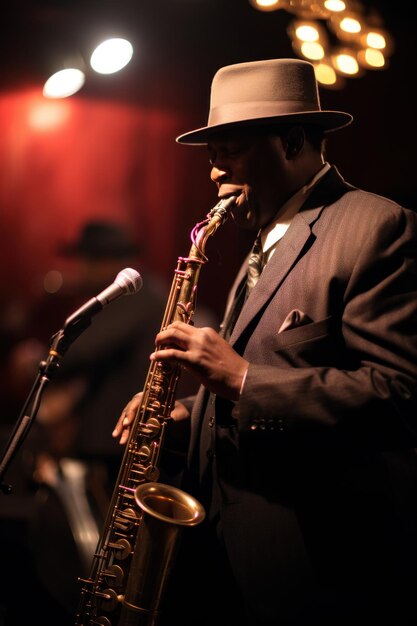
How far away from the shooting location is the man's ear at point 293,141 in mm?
2182

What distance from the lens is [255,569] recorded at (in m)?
1.82

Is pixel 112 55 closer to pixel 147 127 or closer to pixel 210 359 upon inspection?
pixel 147 127

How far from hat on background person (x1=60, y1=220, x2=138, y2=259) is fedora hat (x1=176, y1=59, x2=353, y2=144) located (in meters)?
2.24

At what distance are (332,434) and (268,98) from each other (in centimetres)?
105

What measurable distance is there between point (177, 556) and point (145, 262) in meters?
3.03

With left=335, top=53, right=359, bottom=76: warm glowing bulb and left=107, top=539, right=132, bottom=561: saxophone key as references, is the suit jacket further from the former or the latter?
left=335, top=53, right=359, bottom=76: warm glowing bulb

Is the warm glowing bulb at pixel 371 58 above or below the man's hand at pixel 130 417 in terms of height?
above

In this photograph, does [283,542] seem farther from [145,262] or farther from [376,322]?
[145,262]

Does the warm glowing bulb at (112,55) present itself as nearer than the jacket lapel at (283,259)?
No

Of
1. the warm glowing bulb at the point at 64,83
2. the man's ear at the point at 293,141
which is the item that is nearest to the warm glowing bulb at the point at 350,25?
the warm glowing bulb at the point at 64,83

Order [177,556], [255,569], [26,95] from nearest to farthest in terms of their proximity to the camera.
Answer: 1. [255,569]
2. [177,556]
3. [26,95]

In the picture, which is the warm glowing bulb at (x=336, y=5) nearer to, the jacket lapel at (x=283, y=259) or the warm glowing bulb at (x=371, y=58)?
the warm glowing bulb at (x=371, y=58)

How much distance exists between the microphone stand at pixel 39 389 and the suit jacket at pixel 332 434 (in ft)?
1.58

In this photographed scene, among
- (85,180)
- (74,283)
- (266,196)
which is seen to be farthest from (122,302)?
(266,196)
